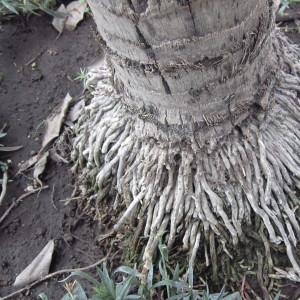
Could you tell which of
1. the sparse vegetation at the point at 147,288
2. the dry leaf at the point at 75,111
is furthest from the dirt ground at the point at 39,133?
the sparse vegetation at the point at 147,288

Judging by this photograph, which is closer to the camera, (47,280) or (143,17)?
(143,17)

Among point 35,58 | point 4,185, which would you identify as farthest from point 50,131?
point 35,58

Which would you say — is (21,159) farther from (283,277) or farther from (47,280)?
(283,277)

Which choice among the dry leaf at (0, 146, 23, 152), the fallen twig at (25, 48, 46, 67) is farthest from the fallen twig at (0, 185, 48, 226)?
the fallen twig at (25, 48, 46, 67)

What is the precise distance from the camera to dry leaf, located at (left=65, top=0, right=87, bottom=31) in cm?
293

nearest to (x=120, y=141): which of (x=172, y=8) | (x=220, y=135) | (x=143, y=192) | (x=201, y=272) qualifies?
(x=143, y=192)

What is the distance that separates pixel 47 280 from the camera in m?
2.06

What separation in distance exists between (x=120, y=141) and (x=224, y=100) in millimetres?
510

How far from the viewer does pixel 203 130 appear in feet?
5.78

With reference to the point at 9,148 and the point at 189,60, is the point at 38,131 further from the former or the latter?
the point at 189,60

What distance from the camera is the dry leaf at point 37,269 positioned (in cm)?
208

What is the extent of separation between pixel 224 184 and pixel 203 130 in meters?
0.23

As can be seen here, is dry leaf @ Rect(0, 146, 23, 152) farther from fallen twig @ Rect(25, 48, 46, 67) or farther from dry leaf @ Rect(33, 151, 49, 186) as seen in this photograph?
fallen twig @ Rect(25, 48, 46, 67)

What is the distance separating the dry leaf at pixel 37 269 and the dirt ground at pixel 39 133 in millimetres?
32
